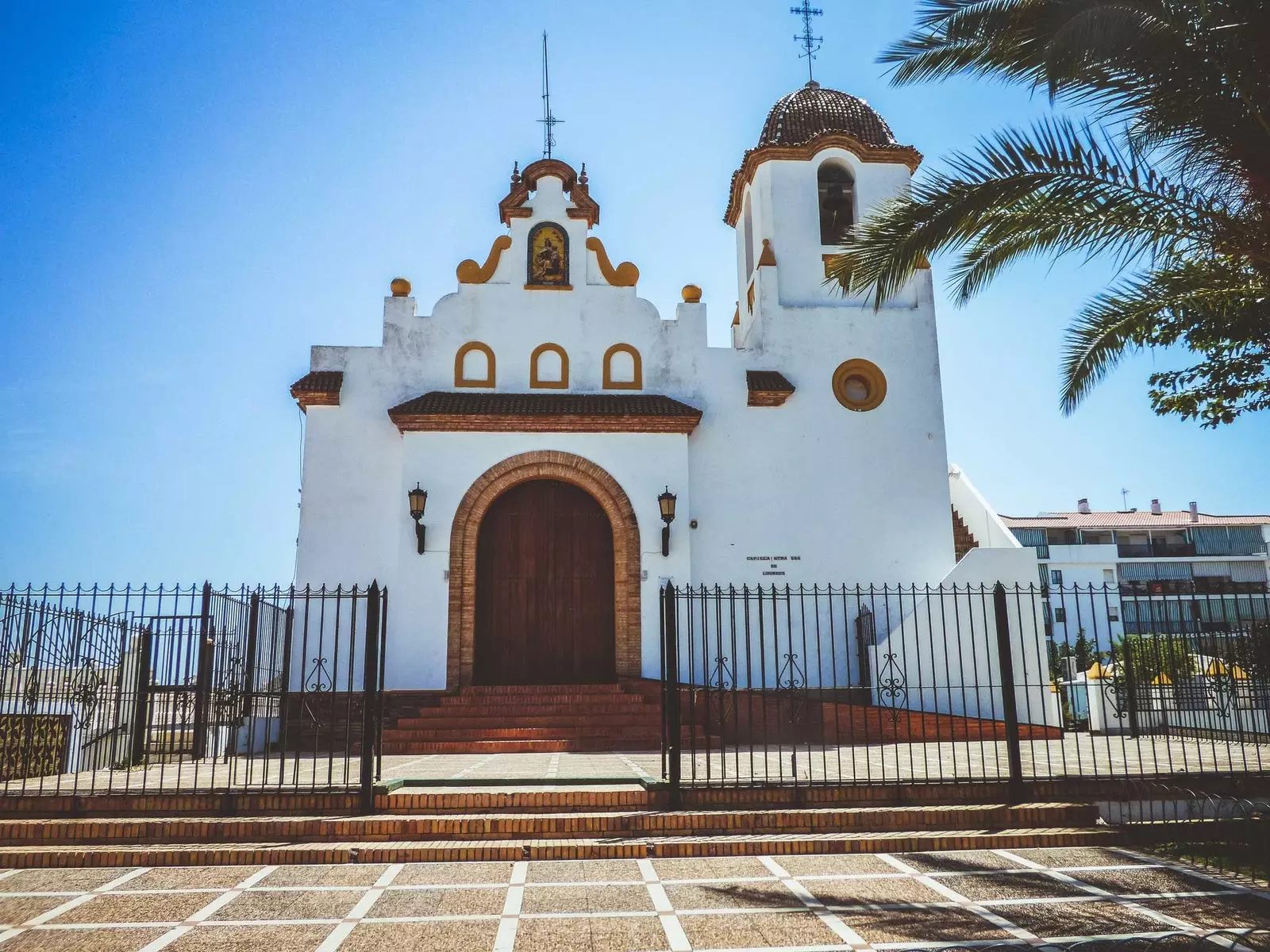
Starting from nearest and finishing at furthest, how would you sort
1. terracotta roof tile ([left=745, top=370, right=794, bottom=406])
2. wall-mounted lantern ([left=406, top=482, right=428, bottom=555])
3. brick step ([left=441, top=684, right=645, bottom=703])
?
brick step ([left=441, top=684, right=645, bottom=703]), wall-mounted lantern ([left=406, top=482, right=428, bottom=555]), terracotta roof tile ([left=745, top=370, right=794, bottom=406])

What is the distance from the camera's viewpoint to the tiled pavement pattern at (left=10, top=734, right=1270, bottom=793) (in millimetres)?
8172

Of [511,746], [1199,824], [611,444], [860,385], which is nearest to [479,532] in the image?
[611,444]

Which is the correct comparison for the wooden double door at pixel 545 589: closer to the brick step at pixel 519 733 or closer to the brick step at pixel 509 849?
the brick step at pixel 519 733

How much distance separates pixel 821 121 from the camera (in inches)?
674

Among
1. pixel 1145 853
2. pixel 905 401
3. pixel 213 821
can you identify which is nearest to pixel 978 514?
pixel 905 401

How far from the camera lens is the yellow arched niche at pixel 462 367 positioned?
49.4ft

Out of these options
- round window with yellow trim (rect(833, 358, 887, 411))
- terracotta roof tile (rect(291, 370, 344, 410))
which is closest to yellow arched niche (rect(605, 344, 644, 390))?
round window with yellow trim (rect(833, 358, 887, 411))

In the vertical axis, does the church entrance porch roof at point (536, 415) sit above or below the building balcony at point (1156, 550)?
below

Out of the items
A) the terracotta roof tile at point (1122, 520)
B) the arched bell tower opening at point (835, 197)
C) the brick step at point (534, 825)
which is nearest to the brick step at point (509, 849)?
the brick step at point (534, 825)

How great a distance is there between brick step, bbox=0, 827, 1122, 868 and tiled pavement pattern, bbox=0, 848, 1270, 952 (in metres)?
0.12

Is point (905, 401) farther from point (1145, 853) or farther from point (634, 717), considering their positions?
point (1145, 853)

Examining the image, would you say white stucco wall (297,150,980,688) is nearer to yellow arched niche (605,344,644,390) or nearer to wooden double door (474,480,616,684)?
yellow arched niche (605,344,644,390)

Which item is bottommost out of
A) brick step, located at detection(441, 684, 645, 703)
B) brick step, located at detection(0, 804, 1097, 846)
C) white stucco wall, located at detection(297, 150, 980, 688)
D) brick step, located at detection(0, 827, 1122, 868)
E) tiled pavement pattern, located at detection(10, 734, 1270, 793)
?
brick step, located at detection(0, 827, 1122, 868)

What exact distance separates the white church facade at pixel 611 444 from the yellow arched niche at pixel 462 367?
0.03 m
